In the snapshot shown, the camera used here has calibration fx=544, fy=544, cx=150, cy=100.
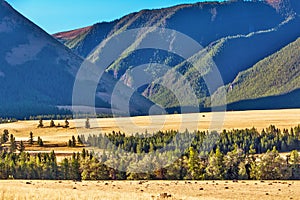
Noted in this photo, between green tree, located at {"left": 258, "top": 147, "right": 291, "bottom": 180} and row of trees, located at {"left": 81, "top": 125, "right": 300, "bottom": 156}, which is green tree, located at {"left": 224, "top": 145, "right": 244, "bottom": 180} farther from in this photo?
row of trees, located at {"left": 81, "top": 125, "right": 300, "bottom": 156}

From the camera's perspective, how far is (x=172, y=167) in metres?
98.2

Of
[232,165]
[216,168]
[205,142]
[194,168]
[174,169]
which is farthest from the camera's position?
[205,142]

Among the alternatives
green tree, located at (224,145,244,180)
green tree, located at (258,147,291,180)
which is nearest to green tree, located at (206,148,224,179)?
green tree, located at (224,145,244,180)

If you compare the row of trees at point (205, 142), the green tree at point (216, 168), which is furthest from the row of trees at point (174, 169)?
the row of trees at point (205, 142)

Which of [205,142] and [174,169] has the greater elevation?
[205,142]

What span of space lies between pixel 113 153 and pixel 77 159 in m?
7.73

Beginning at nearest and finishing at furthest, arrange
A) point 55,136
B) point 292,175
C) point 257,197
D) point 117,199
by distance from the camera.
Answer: point 117,199 < point 257,197 < point 292,175 < point 55,136

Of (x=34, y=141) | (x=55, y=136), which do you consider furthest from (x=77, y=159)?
(x=55, y=136)

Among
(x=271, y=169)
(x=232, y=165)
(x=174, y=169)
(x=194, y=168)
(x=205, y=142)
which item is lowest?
(x=271, y=169)

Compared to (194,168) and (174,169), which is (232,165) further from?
(174,169)

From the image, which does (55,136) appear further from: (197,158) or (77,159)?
(197,158)

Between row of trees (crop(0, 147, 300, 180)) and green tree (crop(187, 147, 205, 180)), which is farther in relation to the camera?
green tree (crop(187, 147, 205, 180))

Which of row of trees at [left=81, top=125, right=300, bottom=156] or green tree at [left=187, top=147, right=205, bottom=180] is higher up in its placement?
row of trees at [left=81, top=125, right=300, bottom=156]

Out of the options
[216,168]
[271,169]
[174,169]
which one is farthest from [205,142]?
[271,169]
